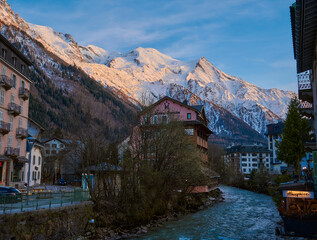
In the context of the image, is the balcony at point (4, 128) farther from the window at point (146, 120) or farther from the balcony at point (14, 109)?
the window at point (146, 120)

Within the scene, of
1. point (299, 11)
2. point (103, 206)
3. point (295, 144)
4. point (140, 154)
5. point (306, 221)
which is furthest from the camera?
point (140, 154)

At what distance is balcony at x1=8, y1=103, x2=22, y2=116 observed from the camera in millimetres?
43938

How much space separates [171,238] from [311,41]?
18241 millimetres

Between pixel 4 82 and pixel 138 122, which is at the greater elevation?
pixel 4 82

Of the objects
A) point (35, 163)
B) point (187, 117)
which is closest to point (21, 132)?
point (35, 163)

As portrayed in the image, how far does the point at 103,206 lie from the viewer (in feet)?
96.9

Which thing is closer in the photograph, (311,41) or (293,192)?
(293,192)

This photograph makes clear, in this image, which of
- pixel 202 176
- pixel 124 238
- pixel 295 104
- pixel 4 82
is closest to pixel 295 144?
pixel 295 104

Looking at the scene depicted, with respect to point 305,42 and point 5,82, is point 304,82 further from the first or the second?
point 5,82

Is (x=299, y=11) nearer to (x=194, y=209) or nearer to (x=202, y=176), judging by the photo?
(x=202, y=176)

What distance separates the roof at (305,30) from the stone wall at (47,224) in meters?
20.2

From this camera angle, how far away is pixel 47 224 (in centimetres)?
2045

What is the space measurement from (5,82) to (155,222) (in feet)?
85.5

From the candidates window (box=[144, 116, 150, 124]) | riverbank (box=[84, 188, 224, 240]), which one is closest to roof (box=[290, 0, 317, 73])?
window (box=[144, 116, 150, 124])
